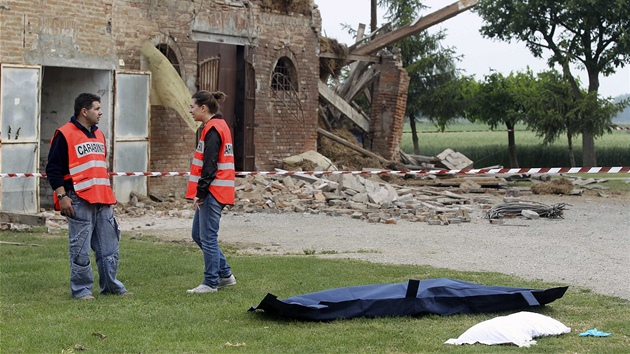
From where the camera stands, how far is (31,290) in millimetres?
9719

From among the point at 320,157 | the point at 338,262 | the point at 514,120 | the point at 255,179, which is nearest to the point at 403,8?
the point at 514,120

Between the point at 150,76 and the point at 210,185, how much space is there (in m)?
11.3

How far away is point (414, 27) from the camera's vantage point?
2808cm

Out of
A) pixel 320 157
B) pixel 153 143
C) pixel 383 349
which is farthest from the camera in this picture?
pixel 320 157

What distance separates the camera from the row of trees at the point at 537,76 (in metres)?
38.5

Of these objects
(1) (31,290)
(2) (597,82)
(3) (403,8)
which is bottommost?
(1) (31,290)

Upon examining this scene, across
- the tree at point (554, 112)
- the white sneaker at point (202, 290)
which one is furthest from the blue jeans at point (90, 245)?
the tree at point (554, 112)

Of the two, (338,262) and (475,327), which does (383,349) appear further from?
(338,262)

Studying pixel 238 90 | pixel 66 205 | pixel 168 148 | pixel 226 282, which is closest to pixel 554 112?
→ pixel 238 90

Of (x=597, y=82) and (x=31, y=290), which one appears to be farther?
(x=597, y=82)

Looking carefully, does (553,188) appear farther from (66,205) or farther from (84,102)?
(66,205)

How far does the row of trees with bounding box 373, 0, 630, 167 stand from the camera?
38.5m

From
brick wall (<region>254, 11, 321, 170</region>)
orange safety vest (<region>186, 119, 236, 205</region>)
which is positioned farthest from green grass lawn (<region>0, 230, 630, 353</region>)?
brick wall (<region>254, 11, 321, 170</region>)

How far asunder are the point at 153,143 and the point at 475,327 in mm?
15009
